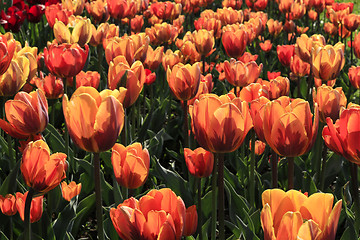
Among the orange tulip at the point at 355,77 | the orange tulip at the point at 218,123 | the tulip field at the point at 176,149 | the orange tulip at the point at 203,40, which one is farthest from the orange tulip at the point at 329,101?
the orange tulip at the point at 203,40

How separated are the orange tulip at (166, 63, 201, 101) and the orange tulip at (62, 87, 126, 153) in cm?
76

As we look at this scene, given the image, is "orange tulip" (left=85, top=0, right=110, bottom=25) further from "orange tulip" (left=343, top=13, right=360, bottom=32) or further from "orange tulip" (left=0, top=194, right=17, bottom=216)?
"orange tulip" (left=0, top=194, right=17, bottom=216)

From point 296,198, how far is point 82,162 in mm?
1421

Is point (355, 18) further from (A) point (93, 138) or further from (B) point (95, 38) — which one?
(A) point (93, 138)

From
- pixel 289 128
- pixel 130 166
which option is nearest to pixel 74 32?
pixel 130 166

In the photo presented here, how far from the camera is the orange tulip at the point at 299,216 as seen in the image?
90cm

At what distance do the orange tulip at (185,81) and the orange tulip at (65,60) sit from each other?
431 mm

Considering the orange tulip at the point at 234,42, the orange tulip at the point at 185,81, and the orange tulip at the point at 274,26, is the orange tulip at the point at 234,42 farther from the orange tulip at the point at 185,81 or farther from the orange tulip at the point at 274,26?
the orange tulip at the point at 274,26

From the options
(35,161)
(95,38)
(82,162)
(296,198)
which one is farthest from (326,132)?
(95,38)

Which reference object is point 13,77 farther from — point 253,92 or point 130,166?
point 253,92

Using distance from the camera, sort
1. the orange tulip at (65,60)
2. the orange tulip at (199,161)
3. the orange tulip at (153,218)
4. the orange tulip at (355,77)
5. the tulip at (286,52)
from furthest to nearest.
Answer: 1. the tulip at (286,52)
2. the orange tulip at (355,77)
3. the orange tulip at (65,60)
4. the orange tulip at (199,161)
5. the orange tulip at (153,218)

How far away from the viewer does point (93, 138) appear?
1.28m

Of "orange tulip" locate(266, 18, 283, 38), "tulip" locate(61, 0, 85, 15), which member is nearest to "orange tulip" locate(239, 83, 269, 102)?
"tulip" locate(61, 0, 85, 15)

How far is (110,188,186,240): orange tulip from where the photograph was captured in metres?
1.04
